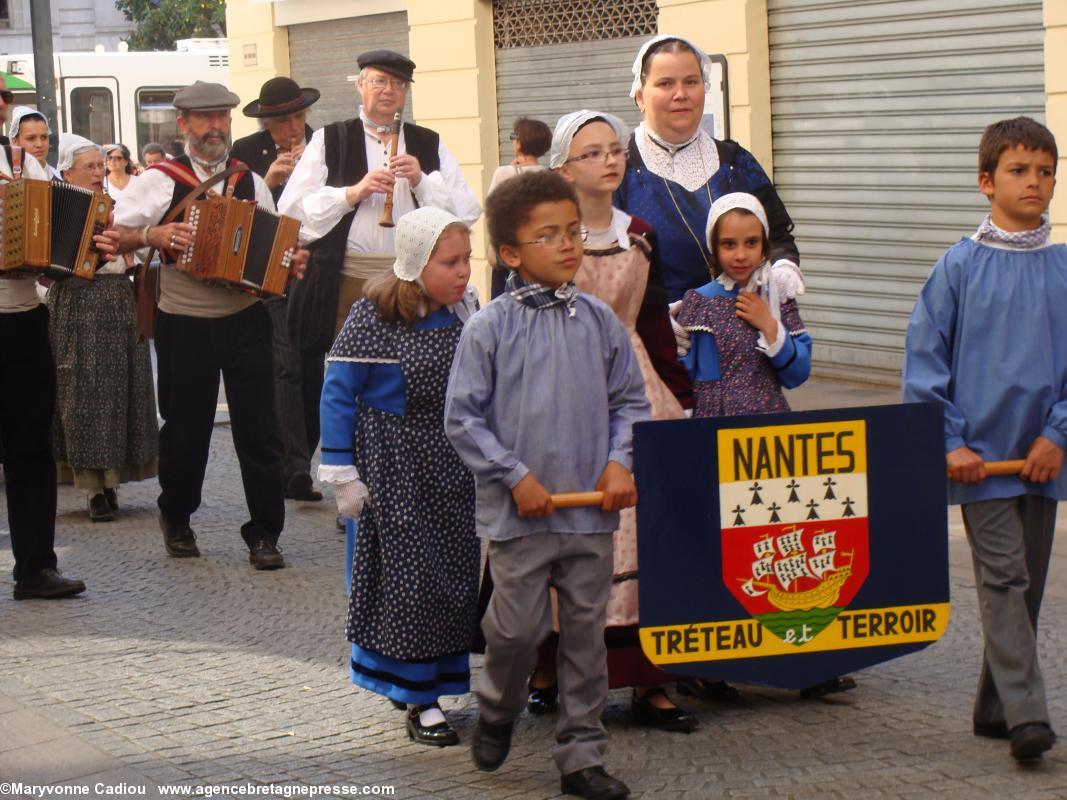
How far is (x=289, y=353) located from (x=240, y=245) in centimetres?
188

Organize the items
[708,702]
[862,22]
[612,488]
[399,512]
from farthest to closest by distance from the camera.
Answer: [862,22] → [708,702] → [399,512] → [612,488]

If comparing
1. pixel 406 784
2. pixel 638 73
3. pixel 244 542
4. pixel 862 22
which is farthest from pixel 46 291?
pixel 862 22

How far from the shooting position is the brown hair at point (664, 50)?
593cm

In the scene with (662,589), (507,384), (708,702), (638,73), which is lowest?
(708,702)

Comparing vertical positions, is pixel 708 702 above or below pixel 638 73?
below

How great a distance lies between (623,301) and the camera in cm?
550

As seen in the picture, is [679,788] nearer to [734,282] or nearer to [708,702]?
[708,702]

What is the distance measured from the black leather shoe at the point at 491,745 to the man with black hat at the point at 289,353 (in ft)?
15.4

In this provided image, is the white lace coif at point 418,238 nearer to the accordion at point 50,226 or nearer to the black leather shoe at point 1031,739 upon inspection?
the black leather shoe at point 1031,739

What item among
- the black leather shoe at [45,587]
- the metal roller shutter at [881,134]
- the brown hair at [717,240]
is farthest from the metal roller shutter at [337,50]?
the brown hair at [717,240]

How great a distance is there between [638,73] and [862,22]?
23.9 feet

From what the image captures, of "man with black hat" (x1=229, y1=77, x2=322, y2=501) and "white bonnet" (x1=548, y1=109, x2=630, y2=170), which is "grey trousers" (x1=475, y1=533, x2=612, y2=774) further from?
"man with black hat" (x1=229, y1=77, x2=322, y2=501)

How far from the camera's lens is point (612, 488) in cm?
479

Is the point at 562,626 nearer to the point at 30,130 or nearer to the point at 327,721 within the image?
the point at 327,721
